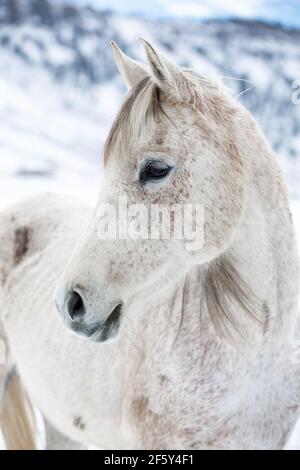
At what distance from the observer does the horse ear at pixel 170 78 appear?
100 centimetres

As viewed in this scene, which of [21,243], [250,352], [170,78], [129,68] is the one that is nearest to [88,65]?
[21,243]

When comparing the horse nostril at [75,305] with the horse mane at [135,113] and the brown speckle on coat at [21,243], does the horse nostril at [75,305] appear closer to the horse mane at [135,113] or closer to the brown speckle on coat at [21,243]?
the horse mane at [135,113]

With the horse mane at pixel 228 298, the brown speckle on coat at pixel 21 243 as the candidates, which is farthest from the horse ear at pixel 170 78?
the brown speckle on coat at pixel 21 243

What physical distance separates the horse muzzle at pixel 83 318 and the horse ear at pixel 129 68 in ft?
1.45

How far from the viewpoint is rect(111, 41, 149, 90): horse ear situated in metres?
1.12

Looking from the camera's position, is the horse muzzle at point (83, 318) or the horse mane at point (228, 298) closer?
the horse muzzle at point (83, 318)

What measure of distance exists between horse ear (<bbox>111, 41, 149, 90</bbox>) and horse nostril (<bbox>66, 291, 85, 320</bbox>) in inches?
17.2

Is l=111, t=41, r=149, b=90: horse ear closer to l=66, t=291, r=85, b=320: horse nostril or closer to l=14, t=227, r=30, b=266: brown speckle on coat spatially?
l=66, t=291, r=85, b=320: horse nostril

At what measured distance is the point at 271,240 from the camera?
1.15m

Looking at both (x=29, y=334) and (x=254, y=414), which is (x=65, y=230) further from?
(x=254, y=414)

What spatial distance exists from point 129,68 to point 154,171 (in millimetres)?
240

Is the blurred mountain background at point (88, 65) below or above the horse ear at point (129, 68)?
above

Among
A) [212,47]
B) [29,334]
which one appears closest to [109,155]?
[29,334]

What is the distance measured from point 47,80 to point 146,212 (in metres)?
5.10
